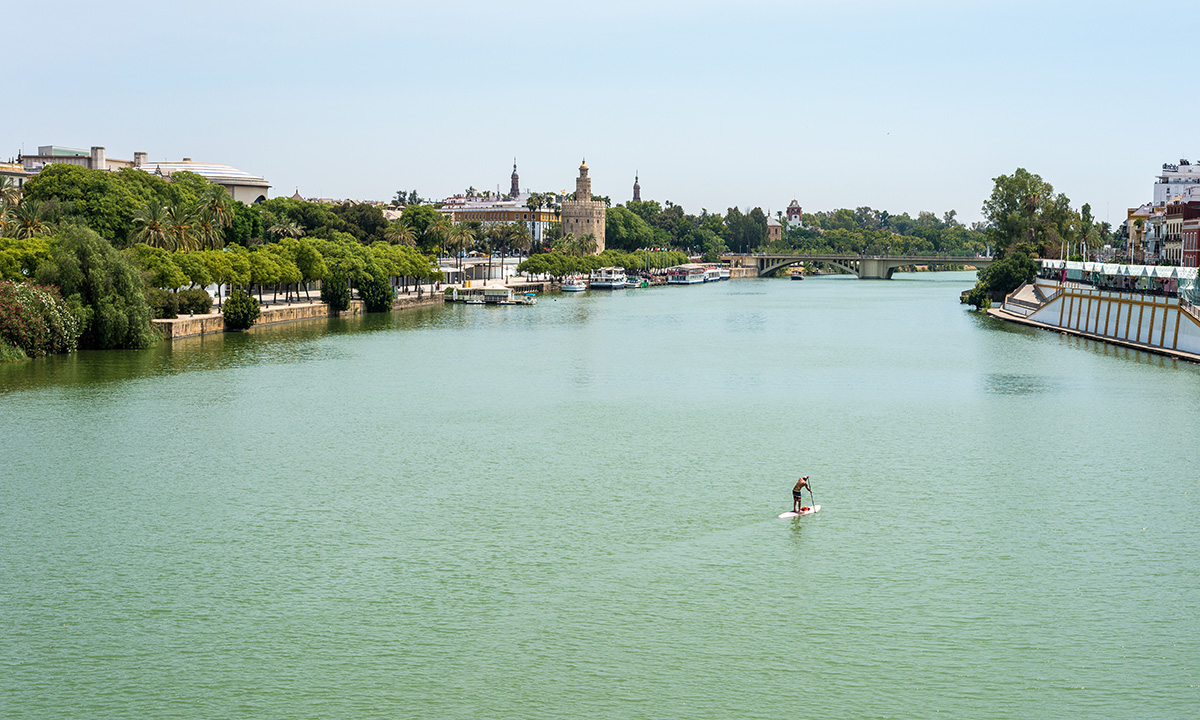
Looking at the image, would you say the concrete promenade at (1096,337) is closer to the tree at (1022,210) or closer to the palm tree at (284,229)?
the tree at (1022,210)

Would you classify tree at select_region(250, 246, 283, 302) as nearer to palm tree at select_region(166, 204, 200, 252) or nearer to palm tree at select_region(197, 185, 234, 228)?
palm tree at select_region(197, 185, 234, 228)

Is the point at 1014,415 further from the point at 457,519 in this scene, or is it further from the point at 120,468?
the point at 120,468

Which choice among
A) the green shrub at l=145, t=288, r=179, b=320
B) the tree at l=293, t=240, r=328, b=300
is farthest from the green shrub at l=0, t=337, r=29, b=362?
the tree at l=293, t=240, r=328, b=300

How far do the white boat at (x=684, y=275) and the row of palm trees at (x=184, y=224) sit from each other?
104 m

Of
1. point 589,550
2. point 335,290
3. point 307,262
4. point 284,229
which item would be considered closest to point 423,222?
point 284,229

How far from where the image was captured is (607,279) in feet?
531

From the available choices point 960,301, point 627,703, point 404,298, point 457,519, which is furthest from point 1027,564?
point 960,301

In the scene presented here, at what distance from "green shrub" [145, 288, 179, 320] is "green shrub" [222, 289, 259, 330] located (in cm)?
438

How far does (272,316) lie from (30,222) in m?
17.4

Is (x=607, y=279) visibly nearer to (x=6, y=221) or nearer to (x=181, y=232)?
(x=181, y=232)

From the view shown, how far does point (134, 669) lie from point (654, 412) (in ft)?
92.0

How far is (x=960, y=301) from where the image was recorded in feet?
414

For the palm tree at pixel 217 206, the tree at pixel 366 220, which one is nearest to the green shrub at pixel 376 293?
the palm tree at pixel 217 206

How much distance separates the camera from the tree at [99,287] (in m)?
58.8
